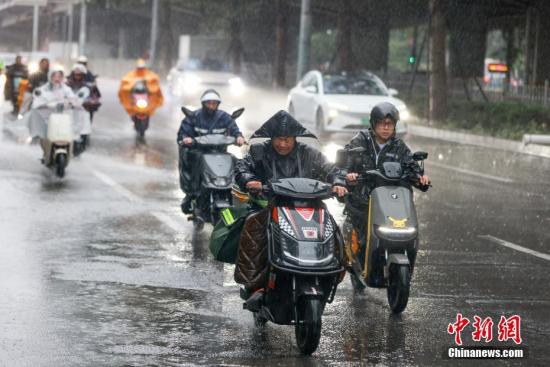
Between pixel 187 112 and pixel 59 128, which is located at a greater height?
pixel 187 112

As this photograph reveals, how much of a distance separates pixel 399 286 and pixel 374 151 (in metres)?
1.33

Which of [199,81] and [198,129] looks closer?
[198,129]

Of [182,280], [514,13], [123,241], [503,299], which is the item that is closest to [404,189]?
[503,299]

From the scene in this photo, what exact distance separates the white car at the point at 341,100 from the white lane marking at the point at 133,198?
10.5 metres

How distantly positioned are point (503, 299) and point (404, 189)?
4.27ft

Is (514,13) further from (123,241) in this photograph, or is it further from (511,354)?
(511,354)

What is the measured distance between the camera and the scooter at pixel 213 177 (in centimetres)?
1288

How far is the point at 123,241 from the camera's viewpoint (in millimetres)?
12297

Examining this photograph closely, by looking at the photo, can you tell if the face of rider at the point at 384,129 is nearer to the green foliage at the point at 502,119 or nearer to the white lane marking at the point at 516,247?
the white lane marking at the point at 516,247

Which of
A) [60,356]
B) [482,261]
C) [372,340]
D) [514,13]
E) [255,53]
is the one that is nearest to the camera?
[60,356]

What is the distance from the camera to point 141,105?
26.8 metres

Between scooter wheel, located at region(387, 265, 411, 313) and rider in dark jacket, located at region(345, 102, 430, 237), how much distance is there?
69 centimetres

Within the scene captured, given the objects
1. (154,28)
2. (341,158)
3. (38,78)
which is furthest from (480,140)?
(154,28)

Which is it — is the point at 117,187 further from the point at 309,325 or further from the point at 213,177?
the point at 309,325
